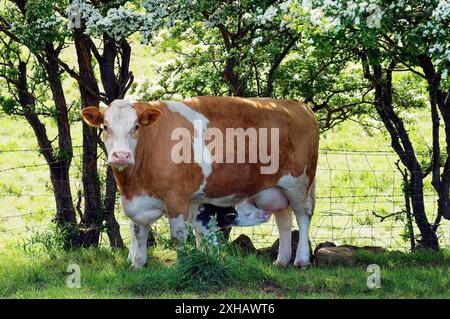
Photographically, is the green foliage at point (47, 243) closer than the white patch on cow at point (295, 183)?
No

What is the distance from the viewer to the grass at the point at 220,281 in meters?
9.80

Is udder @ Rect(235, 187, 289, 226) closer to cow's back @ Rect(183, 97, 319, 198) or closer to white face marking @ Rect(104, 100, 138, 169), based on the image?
cow's back @ Rect(183, 97, 319, 198)

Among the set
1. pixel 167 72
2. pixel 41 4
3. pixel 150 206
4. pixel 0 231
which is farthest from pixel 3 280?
pixel 0 231

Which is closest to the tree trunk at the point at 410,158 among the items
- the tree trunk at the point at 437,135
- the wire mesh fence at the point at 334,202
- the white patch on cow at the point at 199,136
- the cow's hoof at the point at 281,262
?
the tree trunk at the point at 437,135

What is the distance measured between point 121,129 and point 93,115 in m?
0.56

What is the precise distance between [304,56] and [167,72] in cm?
217

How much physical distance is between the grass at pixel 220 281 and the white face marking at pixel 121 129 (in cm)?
137

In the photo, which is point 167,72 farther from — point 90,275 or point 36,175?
point 36,175

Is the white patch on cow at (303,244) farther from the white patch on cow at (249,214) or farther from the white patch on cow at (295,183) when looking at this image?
the white patch on cow at (249,214)

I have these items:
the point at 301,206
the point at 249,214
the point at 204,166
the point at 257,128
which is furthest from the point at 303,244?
the point at 204,166

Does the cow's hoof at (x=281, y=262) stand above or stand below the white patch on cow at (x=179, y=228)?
below

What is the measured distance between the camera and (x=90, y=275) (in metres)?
10.6

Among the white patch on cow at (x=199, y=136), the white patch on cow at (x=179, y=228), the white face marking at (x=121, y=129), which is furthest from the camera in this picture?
the white patch on cow at (x=199, y=136)

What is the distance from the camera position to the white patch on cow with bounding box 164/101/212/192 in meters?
11.1
